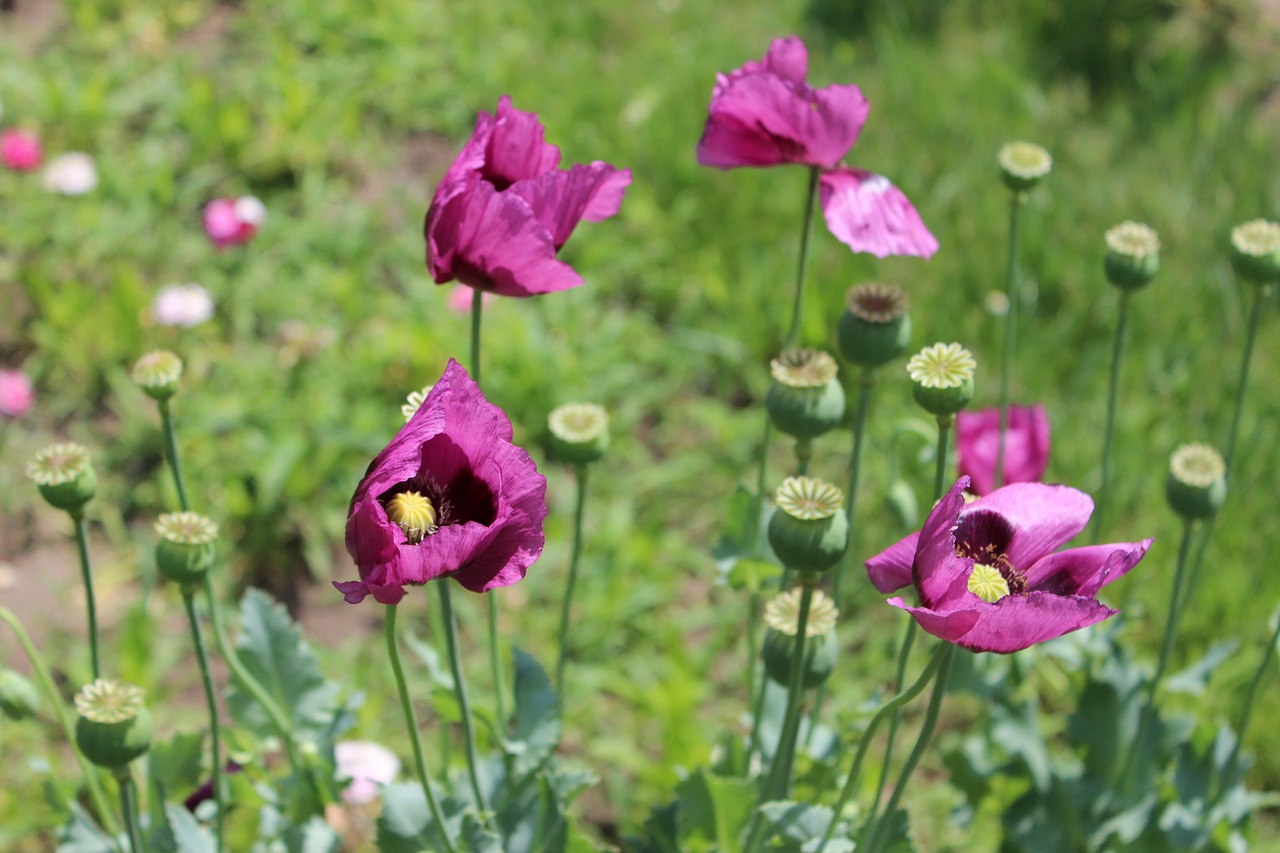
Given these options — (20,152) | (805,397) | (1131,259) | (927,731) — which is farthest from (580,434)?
(20,152)

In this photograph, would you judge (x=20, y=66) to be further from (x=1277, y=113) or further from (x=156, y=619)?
(x=1277, y=113)

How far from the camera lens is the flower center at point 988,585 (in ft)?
3.27

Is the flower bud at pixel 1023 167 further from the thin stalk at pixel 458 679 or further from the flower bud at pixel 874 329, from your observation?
the thin stalk at pixel 458 679

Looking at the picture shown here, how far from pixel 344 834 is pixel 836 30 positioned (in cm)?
259

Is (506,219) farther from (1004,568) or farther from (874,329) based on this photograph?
(1004,568)

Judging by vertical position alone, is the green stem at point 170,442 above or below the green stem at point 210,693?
above

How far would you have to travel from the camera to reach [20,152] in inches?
116

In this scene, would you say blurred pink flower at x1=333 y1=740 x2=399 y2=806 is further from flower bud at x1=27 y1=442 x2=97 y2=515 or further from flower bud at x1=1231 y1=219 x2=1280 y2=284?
flower bud at x1=1231 y1=219 x2=1280 y2=284

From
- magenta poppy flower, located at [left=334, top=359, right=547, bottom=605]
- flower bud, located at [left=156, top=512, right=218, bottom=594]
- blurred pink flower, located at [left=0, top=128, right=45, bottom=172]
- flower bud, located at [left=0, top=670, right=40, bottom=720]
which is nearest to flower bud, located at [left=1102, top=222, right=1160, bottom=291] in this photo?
magenta poppy flower, located at [left=334, top=359, right=547, bottom=605]

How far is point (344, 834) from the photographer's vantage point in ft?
6.68

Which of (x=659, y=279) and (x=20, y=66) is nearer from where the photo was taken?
(x=659, y=279)

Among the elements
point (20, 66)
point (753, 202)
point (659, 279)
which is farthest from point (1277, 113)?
point (20, 66)

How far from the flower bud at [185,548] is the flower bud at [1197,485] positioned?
0.97 m

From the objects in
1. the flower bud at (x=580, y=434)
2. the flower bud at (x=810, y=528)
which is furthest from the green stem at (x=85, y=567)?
the flower bud at (x=810, y=528)
